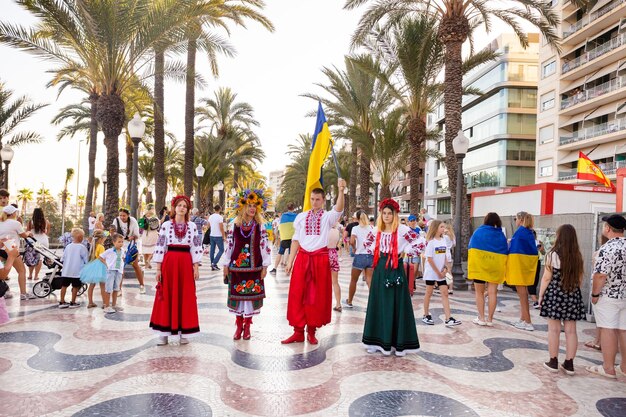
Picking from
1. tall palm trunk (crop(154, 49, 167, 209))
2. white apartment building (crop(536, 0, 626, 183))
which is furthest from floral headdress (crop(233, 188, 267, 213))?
white apartment building (crop(536, 0, 626, 183))

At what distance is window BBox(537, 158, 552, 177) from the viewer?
38438 millimetres

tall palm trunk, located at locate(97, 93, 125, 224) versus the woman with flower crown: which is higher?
tall palm trunk, located at locate(97, 93, 125, 224)

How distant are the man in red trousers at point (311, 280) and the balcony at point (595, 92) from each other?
3399cm

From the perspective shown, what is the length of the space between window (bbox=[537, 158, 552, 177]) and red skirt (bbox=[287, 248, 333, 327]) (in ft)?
128

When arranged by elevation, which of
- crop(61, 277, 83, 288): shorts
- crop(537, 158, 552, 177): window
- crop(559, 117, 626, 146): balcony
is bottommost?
crop(61, 277, 83, 288): shorts

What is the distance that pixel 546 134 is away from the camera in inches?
1544

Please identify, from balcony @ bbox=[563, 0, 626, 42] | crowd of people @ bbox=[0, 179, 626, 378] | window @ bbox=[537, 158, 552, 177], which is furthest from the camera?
window @ bbox=[537, 158, 552, 177]

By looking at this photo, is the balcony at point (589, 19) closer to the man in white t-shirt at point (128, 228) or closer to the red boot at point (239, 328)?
the man in white t-shirt at point (128, 228)

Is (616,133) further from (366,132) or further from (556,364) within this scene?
(556,364)

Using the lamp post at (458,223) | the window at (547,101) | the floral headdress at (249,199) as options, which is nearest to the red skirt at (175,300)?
the floral headdress at (249,199)

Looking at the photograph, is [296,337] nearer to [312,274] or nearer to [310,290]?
[310,290]

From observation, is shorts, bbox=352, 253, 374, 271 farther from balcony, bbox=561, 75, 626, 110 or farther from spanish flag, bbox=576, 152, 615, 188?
balcony, bbox=561, 75, 626, 110

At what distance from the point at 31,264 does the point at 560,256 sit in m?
9.84

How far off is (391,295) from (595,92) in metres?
36.4
